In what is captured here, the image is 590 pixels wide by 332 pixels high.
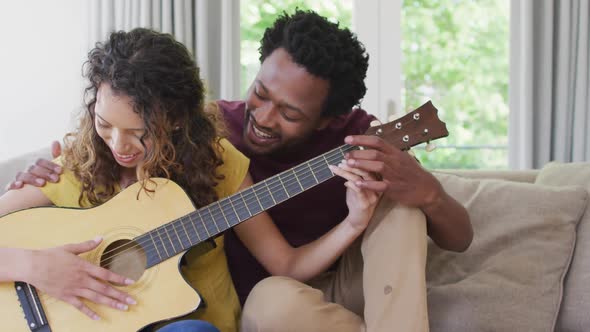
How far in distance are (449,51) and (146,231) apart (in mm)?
2130

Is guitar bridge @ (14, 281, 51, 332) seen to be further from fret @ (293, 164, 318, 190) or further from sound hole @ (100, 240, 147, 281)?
fret @ (293, 164, 318, 190)

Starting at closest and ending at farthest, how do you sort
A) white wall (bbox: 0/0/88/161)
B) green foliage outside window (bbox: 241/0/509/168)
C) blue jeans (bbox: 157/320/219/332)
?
blue jeans (bbox: 157/320/219/332) → white wall (bbox: 0/0/88/161) → green foliage outside window (bbox: 241/0/509/168)

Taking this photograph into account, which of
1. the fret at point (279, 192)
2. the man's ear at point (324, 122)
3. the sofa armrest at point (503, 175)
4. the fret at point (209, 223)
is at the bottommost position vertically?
the sofa armrest at point (503, 175)

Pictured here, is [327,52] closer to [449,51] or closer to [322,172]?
[322,172]

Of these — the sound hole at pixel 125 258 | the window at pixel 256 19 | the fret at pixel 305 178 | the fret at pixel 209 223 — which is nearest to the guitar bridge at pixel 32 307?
the sound hole at pixel 125 258

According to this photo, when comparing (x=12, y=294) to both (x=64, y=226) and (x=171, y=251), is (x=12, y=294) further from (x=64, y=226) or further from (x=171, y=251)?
(x=171, y=251)

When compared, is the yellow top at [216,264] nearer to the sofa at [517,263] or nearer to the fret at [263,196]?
the fret at [263,196]

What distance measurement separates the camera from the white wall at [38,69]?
3.04 m

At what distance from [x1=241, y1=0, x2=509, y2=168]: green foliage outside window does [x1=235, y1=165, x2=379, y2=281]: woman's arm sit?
1.65 m

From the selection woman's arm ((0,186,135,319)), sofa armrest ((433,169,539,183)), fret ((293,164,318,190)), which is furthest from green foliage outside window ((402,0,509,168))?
woman's arm ((0,186,135,319))

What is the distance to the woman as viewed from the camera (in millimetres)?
1376

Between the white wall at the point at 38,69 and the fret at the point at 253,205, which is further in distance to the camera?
the white wall at the point at 38,69

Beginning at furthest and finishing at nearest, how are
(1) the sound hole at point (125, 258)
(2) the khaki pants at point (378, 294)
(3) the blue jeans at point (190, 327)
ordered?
(1) the sound hole at point (125, 258)
(2) the khaki pants at point (378, 294)
(3) the blue jeans at point (190, 327)

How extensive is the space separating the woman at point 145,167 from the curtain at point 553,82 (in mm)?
1703
